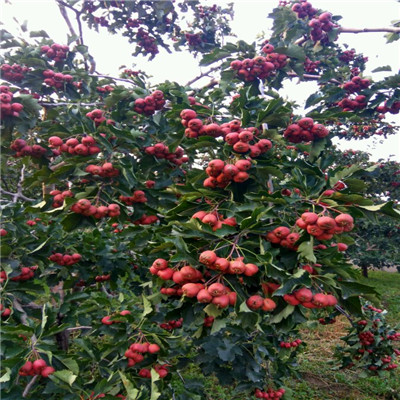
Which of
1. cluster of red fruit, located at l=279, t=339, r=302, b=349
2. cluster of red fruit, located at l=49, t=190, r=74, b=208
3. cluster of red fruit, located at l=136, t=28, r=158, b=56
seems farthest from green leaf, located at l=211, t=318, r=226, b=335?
cluster of red fruit, located at l=136, t=28, r=158, b=56

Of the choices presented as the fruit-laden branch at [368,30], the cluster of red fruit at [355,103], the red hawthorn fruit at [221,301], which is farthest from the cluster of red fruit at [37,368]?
the fruit-laden branch at [368,30]

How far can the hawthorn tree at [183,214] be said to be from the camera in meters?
1.75

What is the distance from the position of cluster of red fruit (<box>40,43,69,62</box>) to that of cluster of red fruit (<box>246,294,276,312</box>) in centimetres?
299

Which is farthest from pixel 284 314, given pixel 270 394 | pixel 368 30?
pixel 368 30

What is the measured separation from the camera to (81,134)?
8.11 ft

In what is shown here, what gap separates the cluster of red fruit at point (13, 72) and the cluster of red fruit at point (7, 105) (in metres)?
0.65

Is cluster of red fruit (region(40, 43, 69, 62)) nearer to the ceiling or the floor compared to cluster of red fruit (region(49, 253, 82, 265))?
nearer to the ceiling

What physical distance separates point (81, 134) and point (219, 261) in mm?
1436

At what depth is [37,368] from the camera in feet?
6.76

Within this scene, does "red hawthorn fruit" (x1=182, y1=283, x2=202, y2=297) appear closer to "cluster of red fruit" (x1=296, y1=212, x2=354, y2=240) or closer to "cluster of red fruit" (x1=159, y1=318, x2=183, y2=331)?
"cluster of red fruit" (x1=296, y1=212, x2=354, y2=240)

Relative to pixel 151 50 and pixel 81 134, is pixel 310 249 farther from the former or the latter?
pixel 151 50

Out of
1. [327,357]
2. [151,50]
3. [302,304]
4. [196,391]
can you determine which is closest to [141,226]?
[302,304]

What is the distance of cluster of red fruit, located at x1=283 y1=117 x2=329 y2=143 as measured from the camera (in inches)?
92.5

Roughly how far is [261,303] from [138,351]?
106 centimetres
